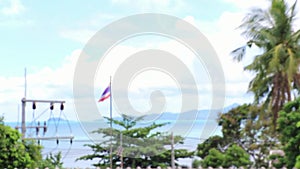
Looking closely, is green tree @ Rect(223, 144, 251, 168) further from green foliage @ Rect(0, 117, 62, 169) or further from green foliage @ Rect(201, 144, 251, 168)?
green foliage @ Rect(0, 117, 62, 169)

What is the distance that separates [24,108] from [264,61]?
6.09 m

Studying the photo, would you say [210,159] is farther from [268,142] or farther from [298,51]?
[298,51]

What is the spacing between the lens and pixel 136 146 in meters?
15.0

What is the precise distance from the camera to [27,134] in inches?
523

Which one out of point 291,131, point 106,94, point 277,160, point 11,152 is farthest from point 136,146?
point 291,131

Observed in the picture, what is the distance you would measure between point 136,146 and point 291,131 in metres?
6.53

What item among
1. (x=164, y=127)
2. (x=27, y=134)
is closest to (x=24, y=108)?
(x=27, y=134)

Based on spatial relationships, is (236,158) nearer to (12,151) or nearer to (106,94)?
(106,94)

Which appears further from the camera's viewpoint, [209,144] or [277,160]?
[209,144]

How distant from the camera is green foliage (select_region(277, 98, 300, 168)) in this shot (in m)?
9.23

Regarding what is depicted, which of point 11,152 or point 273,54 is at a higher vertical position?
point 273,54

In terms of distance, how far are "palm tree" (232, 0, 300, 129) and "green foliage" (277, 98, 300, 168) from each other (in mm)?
1801

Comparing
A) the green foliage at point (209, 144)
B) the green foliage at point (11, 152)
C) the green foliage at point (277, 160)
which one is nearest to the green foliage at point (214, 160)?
the green foliage at point (209, 144)

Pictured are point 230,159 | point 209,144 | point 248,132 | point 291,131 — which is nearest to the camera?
point 291,131
